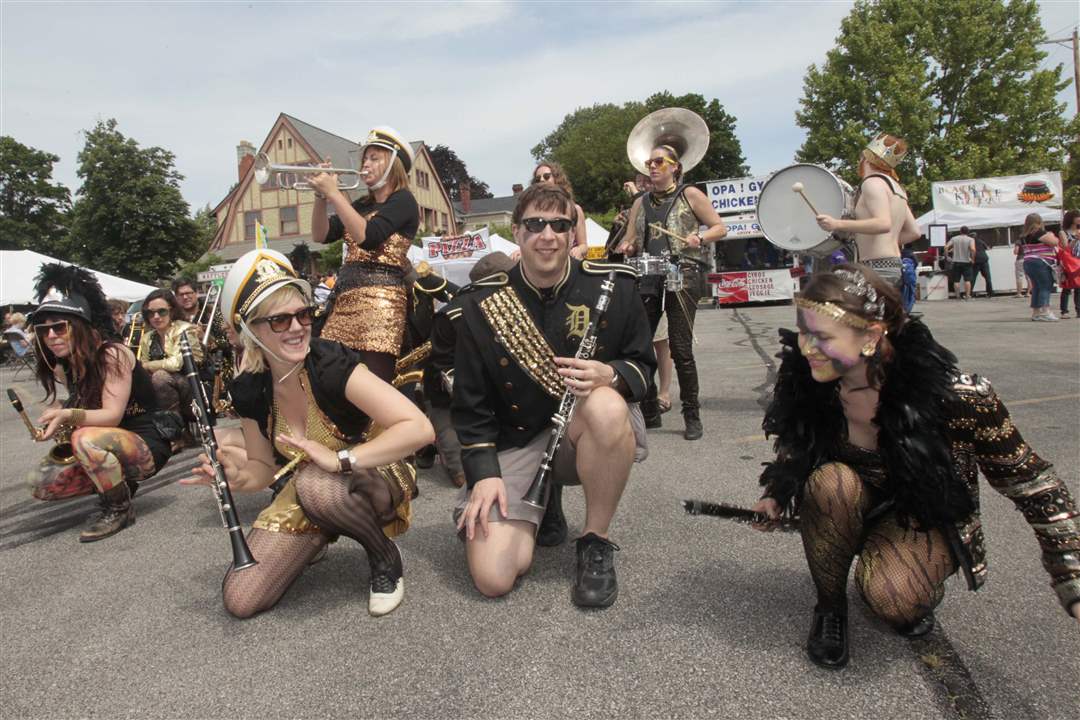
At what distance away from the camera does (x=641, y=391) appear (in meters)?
2.60

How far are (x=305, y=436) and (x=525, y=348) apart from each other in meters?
0.88

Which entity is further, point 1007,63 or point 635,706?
point 1007,63

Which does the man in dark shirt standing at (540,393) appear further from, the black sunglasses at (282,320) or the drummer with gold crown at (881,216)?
the drummer with gold crown at (881,216)

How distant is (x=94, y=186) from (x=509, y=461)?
3767 cm

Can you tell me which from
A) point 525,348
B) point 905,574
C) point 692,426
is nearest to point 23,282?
point 692,426

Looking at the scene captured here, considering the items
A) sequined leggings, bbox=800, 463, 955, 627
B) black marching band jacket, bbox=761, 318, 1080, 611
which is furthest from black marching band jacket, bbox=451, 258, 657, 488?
black marching band jacket, bbox=761, 318, 1080, 611

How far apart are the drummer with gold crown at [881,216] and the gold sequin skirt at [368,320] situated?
90.2 inches

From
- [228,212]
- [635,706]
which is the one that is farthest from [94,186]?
[635,706]

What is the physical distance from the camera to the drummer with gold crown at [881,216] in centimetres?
350

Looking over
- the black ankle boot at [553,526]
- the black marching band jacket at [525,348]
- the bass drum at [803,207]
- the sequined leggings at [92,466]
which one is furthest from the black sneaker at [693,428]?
the sequined leggings at [92,466]

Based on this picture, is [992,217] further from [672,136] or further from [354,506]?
[354,506]

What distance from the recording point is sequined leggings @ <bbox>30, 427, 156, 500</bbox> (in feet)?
11.1

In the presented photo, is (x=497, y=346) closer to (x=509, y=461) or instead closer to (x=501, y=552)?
(x=509, y=461)

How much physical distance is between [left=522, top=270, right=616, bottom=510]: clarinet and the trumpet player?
1304mm
